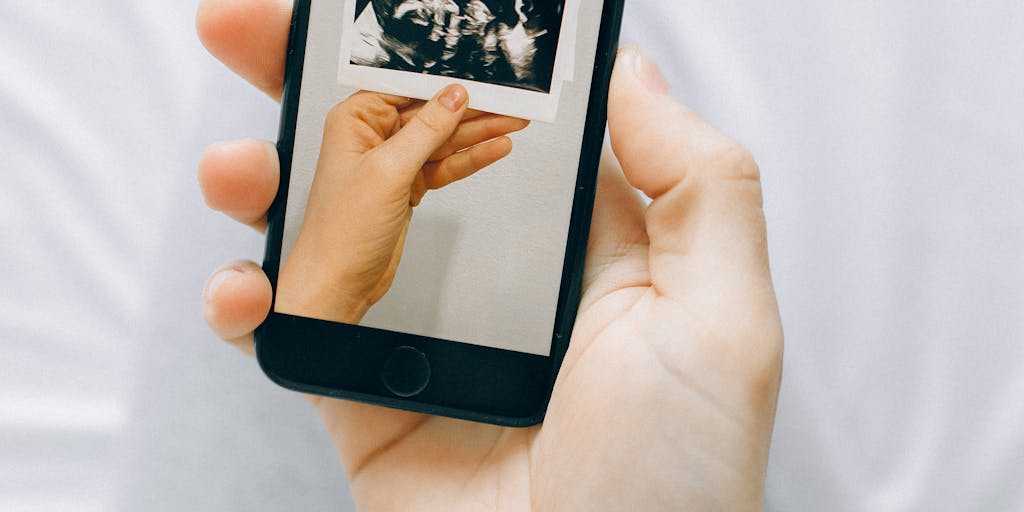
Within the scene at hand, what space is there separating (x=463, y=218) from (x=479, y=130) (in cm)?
5

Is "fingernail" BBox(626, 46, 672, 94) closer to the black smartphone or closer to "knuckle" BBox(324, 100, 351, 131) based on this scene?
the black smartphone

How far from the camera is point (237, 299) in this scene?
1.32ft

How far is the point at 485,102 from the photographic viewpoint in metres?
0.40

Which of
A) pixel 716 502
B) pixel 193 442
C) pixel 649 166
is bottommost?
pixel 193 442

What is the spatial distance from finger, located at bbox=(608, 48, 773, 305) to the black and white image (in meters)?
0.04

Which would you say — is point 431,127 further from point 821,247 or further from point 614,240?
point 821,247

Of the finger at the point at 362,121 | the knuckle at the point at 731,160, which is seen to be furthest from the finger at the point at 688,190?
the finger at the point at 362,121

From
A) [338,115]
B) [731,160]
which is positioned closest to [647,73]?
[731,160]

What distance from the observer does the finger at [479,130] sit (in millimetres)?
403

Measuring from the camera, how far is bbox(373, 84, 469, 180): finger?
1.32 ft

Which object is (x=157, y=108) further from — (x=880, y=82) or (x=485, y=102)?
(x=880, y=82)

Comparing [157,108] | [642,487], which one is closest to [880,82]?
[642,487]

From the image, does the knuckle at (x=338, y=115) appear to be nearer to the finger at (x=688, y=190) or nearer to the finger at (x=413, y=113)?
the finger at (x=413, y=113)

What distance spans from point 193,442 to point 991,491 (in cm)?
53
